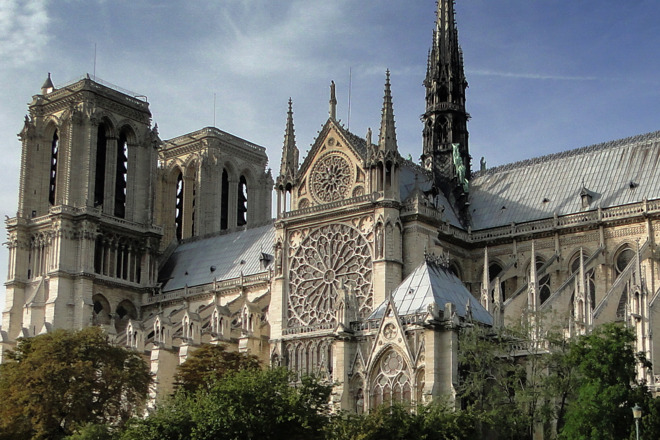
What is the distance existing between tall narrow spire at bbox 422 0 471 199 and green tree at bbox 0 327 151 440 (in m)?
24.2

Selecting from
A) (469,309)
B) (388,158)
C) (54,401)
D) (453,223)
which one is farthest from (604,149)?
(54,401)

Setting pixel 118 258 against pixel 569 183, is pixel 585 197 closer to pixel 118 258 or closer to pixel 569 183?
pixel 569 183

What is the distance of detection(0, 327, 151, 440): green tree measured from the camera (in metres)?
47.3

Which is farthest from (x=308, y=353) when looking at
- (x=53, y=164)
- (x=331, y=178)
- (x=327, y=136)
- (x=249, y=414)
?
(x=53, y=164)

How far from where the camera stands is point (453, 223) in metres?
63.8

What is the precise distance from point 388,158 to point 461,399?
22461 mm

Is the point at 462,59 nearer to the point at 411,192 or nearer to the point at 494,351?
the point at 411,192

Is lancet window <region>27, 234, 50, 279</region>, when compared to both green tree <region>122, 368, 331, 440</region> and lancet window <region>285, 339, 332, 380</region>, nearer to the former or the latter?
lancet window <region>285, 339, 332, 380</region>

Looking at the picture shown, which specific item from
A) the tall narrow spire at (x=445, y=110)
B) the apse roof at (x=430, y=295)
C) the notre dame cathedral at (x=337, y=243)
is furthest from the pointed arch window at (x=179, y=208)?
the apse roof at (x=430, y=295)

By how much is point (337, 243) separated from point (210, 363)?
8.57 meters

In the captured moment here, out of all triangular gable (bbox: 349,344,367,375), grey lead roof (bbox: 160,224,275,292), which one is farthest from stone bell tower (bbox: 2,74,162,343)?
triangular gable (bbox: 349,344,367,375)

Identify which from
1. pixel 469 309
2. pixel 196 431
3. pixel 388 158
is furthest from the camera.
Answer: pixel 388 158

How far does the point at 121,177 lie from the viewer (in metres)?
80.5

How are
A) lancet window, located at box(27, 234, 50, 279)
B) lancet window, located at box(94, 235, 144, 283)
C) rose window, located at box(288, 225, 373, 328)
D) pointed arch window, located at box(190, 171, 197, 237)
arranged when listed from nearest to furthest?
rose window, located at box(288, 225, 373, 328) → lancet window, located at box(27, 234, 50, 279) → lancet window, located at box(94, 235, 144, 283) → pointed arch window, located at box(190, 171, 197, 237)
